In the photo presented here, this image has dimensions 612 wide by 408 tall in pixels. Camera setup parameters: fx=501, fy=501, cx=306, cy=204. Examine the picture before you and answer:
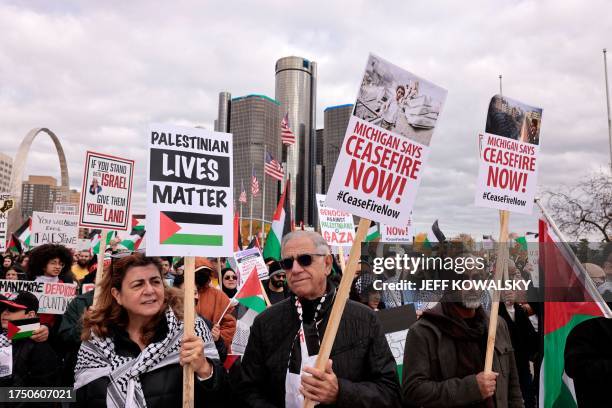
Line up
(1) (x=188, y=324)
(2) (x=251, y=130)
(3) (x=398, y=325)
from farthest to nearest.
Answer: (2) (x=251, y=130), (3) (x=398, y=325), (1) (x=188, y=324)

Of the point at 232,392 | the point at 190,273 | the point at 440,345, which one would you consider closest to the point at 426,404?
the point at 440,345

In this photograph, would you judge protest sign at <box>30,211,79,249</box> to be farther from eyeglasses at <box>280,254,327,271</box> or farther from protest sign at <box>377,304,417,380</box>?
eyeglasses at <box>280,254,327,271</box>

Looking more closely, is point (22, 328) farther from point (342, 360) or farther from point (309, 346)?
point (342, 360)

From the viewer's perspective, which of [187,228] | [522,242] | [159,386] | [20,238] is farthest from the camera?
[20,238]

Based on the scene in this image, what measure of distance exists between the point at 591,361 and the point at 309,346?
1.68m

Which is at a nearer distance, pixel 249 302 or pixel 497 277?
pixel 497 277

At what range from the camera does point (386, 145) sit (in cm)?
288

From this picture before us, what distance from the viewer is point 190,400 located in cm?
271

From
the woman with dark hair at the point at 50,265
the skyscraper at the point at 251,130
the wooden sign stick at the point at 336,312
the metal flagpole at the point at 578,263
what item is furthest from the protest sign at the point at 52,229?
the skyscraper at the point at 251,130

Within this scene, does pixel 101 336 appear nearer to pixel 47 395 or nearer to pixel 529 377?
pixel 47 395

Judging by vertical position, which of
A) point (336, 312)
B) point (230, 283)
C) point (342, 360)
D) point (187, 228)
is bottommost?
point (342, 360)

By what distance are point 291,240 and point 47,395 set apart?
106 inches

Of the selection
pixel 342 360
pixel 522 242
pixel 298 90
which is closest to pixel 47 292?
pixel 342 360

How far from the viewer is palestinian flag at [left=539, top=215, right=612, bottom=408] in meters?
3.98
